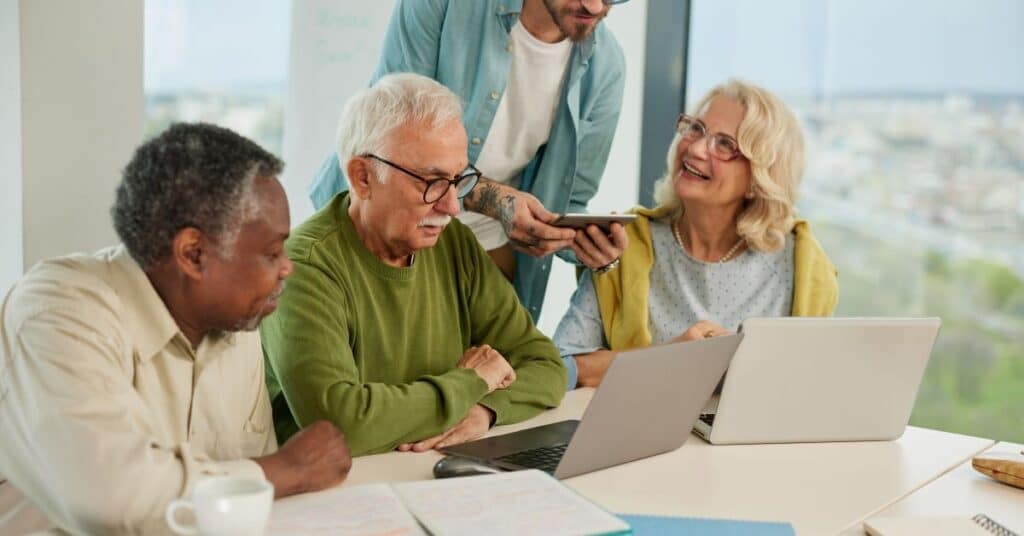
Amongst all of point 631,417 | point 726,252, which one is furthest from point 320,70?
point 631,417

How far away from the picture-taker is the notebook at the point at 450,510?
1.41 m

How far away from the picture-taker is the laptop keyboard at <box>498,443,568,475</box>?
1.83 m

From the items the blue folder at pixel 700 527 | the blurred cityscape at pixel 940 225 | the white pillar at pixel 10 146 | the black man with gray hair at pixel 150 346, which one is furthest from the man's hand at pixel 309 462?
the blurred cityscape at pixel 940 225

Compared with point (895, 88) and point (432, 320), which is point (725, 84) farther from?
point (895, 88)

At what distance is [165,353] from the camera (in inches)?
63.9

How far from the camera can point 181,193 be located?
1526 millimetres

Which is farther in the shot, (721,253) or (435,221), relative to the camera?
(721,253)

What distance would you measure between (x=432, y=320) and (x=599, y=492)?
62 centimetres

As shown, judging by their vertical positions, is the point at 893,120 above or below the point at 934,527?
above

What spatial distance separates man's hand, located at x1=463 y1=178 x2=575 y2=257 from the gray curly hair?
98 centimetres

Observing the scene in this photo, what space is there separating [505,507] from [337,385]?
0.51 metres

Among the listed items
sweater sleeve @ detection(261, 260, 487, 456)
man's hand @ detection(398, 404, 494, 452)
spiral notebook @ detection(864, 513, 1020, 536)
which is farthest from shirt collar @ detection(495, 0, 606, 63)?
spiral notebook @ detection(864, 513, 1020, 536)

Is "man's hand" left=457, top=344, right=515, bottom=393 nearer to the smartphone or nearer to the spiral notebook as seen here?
the smartphone

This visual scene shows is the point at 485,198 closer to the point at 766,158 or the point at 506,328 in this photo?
the point at 506,328
